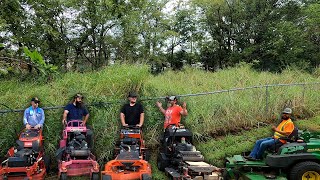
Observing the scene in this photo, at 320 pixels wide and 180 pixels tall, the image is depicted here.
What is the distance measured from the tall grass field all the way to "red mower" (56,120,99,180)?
46.1 inches

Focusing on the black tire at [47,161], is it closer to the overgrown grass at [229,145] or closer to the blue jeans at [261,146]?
the overgrown grass at [229,145]

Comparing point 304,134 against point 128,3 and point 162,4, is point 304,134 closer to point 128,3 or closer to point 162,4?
point 128,3

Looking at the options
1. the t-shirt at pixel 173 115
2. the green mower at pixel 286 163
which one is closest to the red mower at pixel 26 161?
the t-shirt at pixel 173 115

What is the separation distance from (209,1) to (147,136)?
93.7ft

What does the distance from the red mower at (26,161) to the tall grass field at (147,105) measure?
2.52 feet

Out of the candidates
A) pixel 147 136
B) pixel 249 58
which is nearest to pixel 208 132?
pixel 147 136

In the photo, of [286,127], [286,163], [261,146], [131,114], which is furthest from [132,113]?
[286,163]

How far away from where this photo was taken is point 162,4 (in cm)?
3525

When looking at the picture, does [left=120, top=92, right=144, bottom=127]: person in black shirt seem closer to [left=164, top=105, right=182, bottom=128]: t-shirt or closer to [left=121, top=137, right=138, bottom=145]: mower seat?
[left=164, top=105, right=182, bottom=128]: t-shirt

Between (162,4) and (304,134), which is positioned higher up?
(162,4)

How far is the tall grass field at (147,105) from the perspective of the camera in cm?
Result: 859

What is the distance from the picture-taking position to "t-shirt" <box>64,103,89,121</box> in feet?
26.7

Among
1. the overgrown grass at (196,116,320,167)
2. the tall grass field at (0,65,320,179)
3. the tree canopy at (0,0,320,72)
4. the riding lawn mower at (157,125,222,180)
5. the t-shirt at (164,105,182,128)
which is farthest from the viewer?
the tree canopy at (0,0,320,72)

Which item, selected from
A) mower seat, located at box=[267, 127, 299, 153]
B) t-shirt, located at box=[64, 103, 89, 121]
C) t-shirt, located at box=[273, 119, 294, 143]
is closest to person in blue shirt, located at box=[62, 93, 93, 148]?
t-shirt, located at box=[64, 103, 89, 121]
